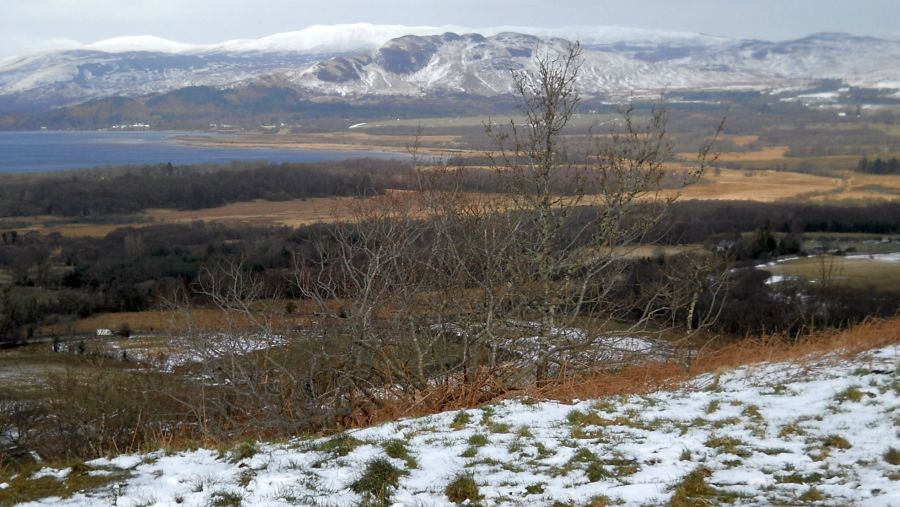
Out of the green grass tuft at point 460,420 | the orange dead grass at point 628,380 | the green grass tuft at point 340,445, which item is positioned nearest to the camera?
the green grass tuft at point 340,445

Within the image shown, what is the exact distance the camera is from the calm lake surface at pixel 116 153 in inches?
4042

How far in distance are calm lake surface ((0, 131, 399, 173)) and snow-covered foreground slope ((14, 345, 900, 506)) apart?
250 feet

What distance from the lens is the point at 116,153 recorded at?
12581cm

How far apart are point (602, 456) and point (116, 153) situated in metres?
135

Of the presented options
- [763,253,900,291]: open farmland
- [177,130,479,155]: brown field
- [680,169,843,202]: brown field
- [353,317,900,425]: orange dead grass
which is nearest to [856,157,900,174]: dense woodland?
[680,169,843,202]: brown field

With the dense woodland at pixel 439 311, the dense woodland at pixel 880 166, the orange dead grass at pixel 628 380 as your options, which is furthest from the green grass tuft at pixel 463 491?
the dense woodland at pixel 880 166

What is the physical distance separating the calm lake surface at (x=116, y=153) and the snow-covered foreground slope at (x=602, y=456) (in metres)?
76.2

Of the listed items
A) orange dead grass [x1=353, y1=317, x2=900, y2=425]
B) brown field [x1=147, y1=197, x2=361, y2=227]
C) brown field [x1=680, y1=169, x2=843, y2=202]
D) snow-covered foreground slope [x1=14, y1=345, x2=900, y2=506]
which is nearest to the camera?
snow-covered foreground slope [x1=14, y1=345, x2=900, y2=506]

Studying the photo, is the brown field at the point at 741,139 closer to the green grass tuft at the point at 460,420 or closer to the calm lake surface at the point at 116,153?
the calm lake surface at the point at 116,153

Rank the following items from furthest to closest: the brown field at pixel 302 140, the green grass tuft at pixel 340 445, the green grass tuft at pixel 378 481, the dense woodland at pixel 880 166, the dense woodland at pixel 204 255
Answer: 1. the brown field at pixel 302 140
2. the dense woodland at pixel 880 166
3. the dense woodland at pixel 204 255
4. the green grass tuft at pixel 340 445
5. the green grass tuft at pixel 378 481

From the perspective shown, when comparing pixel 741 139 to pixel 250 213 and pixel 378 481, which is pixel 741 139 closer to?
pixel 250 213

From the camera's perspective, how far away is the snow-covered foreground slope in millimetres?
5109

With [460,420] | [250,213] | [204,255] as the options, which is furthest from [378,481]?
[250,213]

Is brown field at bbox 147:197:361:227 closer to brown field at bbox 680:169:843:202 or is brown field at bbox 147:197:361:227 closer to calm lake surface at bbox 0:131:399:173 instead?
calm lake surface at bbox 0:131:399:173
